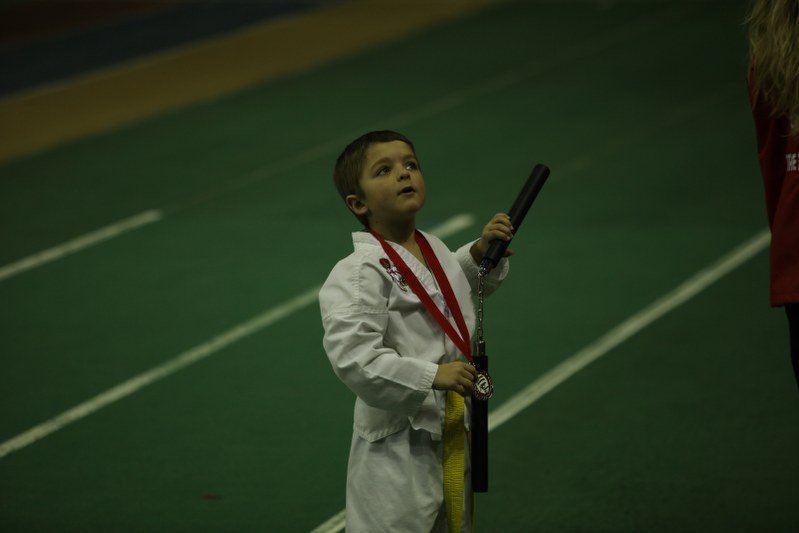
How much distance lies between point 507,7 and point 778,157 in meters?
17.3

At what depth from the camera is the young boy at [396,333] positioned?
Result: 12.6ft

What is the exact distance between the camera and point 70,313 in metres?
8.65

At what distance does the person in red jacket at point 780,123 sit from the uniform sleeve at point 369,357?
109 centimetres

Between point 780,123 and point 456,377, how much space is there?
4.10 feet

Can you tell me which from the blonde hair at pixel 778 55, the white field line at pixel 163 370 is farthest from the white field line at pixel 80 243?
the blonde hair at pixel 778 55

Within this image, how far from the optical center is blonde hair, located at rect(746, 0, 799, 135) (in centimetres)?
370

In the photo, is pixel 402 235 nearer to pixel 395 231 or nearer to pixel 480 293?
pixel 395 231

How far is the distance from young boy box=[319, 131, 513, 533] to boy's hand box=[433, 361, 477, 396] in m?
0.04

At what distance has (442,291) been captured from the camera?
400 cm

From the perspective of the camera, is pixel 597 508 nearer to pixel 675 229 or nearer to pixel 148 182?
pixel 675 229

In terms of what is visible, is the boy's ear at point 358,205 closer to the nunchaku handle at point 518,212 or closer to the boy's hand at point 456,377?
the nunchaku handle at point 518,212

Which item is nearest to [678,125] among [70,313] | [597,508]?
[70,313]

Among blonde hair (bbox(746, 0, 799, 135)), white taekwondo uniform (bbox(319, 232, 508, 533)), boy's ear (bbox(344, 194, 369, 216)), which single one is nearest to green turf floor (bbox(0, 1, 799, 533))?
white taekwondo uniform (bbox(319, 232, 508, 533))

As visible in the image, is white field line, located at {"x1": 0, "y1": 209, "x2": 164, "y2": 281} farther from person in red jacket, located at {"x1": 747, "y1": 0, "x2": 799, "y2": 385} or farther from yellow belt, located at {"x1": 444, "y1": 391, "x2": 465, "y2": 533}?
person in red jacket, located at {"x1": 747, "y1": 0, "x2": 799, "y2": 385}
